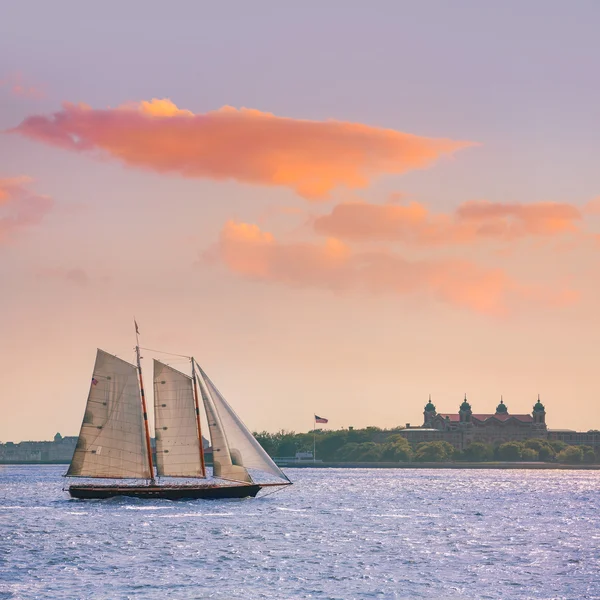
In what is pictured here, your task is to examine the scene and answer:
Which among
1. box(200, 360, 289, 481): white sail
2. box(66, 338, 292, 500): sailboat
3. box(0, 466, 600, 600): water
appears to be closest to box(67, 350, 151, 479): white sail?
box(66, 338, 292, 500): sailboat

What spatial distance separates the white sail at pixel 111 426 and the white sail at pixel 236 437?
23.6ft

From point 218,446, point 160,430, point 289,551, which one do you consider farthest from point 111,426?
point 289,551

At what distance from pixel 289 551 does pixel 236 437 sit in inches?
1339

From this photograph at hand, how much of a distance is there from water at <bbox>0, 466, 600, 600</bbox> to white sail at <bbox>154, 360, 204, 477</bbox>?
3848 mm

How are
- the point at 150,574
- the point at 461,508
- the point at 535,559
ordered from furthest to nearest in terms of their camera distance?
the point at 461,508, the point at 535,559, the point at 150,574

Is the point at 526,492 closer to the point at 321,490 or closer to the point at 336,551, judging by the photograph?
the point at 321,490

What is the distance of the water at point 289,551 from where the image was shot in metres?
58.4

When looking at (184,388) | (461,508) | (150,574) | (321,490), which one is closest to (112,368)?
(184,388)

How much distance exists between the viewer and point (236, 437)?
10775 cm

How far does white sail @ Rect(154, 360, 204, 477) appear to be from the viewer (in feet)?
357

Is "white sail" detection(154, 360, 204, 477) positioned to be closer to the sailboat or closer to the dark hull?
the sailboat

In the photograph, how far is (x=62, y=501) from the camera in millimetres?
131000

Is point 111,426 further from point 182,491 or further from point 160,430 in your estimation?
point 182,491

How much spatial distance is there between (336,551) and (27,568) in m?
19.0
